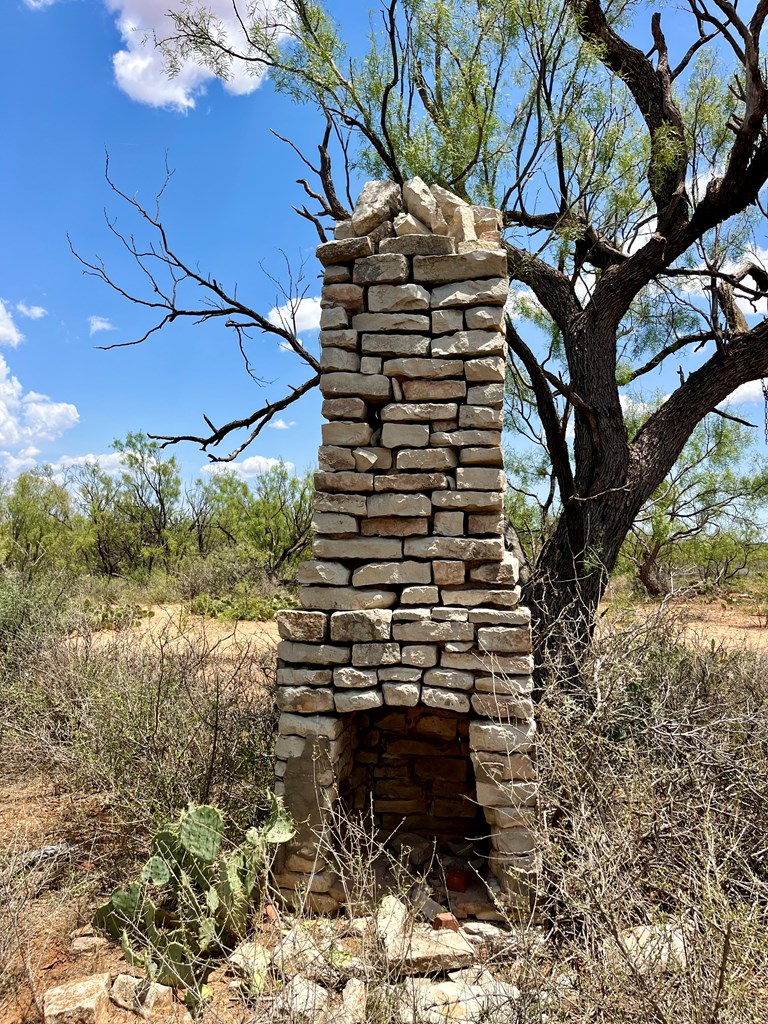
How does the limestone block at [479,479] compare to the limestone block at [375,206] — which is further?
the limestone block at [375,206]

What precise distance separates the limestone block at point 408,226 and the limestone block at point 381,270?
0.18 metres

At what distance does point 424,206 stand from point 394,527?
1852mm

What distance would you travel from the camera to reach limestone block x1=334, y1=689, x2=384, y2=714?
3.55 meters

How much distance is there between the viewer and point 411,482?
144 inches

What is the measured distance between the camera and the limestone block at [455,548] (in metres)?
3.57

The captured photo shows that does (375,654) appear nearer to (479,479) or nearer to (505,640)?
(505,640)

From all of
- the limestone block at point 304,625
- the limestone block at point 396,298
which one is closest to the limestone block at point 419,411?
the limestone block at point 396,298

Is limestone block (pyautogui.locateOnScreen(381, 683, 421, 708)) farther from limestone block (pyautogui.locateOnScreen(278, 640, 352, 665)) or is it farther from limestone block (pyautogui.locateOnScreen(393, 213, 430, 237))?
limestone block (pyautogui.locateOnScreen(393, 213, 430, 237))

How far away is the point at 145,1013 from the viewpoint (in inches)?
105

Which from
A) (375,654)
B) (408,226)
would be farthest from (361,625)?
(408,226)

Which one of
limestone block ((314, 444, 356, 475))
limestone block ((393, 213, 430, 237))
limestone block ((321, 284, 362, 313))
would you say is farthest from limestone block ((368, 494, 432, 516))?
limestone block ((393, 213, 430, 237))

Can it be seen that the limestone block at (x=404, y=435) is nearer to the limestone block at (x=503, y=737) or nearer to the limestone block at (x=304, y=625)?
the limestone block at (x=304, y=625)

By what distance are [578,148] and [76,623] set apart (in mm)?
7012

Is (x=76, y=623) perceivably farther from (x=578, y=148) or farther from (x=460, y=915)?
(x=578, y=148)
